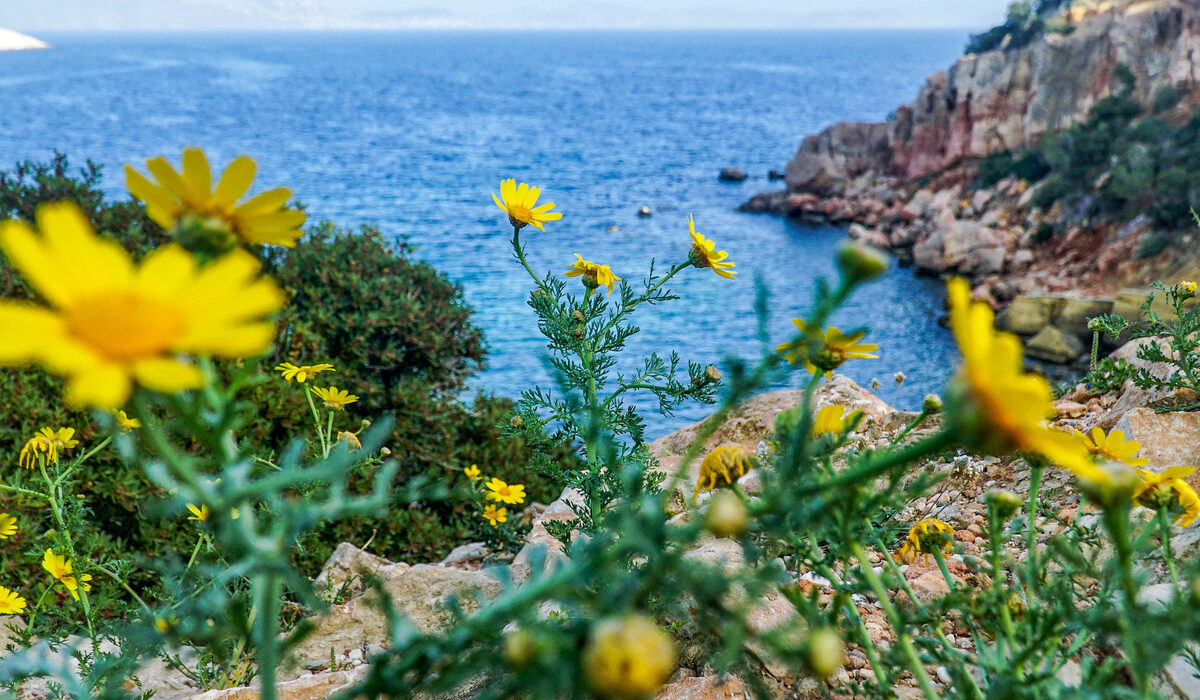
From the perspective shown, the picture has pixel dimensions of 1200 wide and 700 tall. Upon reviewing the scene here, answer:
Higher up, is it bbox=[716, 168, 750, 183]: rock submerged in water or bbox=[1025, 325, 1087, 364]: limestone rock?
bbox=[716, 168, 750, 183]: rock submerged in water

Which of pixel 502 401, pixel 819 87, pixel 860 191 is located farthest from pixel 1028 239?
pixel 819 87

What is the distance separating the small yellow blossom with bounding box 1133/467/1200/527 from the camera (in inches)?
45.7

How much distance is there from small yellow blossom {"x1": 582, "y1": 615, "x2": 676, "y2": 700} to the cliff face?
30.0 meters

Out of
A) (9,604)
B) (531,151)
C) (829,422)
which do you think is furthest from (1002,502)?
(531,151)

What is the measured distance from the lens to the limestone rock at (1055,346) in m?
14.8

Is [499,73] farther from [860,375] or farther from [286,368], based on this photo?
[286,368]

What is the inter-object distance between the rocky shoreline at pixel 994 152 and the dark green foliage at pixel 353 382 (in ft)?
51.0

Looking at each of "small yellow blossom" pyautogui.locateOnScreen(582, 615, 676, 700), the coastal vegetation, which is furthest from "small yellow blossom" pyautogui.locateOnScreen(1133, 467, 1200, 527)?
"small yellow blossom" pyautogui.locateOnScreen(582, 615, 676, 700)

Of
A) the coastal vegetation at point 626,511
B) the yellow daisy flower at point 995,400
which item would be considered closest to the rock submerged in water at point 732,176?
the coastal vegetation at point 626,511

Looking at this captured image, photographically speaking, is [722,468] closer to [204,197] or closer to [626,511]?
[626,511]

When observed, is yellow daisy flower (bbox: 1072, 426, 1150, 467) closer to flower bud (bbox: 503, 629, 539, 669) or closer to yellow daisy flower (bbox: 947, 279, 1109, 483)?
yellow daisy flower (bbox: 947, 279, 1109, 483)

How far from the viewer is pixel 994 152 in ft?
87.0

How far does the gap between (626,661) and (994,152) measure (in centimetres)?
3004

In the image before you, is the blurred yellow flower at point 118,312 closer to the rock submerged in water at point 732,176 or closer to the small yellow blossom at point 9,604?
the small yellow blossom at point 9,604
